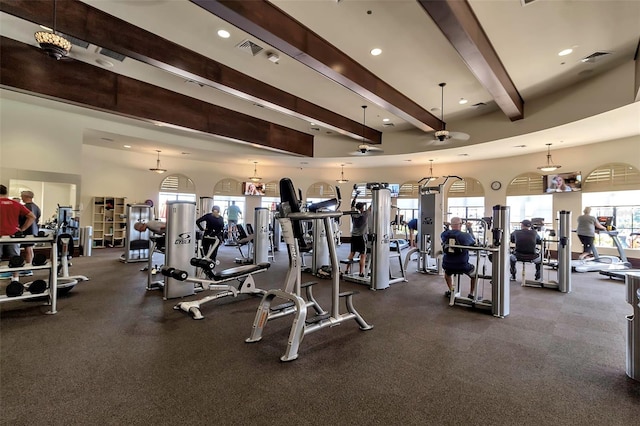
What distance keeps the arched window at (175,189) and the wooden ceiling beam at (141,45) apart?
7.40 metres

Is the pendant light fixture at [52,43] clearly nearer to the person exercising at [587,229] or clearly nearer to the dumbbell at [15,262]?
the dumbbell at [15,262]

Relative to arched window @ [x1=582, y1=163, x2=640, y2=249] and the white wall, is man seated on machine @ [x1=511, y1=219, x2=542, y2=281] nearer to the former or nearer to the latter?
arched window @ [x1=582, y1=163, x2=640, y2=249]

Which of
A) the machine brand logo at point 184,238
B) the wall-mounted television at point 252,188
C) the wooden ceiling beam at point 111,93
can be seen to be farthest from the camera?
the wall-mounted television at point 252,188

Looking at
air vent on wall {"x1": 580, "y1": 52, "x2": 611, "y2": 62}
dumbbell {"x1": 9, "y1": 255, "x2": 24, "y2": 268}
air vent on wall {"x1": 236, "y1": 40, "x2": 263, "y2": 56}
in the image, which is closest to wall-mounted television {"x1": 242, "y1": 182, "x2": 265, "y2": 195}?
air vent on wall {"x1": 236, "y1": 40, "x2": 263, "y2": 56}

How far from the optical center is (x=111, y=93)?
6051mm

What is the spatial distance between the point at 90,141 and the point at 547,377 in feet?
39.9

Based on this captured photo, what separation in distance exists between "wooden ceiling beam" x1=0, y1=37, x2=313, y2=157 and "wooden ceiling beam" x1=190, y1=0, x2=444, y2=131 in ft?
13.1

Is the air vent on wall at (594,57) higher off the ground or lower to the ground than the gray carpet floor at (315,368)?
higher

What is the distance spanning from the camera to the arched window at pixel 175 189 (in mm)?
12047

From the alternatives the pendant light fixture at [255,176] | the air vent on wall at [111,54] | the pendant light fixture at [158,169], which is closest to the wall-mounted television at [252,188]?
the pendant light fixture at [255,176]

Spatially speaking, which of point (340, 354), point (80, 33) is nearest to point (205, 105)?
point (80, 33)

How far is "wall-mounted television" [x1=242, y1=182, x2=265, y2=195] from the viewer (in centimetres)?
1338

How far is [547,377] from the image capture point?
2480 mm

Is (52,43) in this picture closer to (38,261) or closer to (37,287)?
(38,261)
